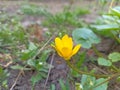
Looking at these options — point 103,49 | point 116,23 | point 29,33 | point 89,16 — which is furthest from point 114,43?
point 89,16

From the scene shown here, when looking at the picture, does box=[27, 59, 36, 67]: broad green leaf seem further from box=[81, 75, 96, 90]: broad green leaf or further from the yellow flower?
the yellow flower

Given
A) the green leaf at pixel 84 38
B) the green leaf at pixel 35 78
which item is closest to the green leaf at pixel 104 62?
the green leaf at pixel 84 38

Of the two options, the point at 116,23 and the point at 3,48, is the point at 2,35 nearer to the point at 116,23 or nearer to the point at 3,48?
the point at 3,48

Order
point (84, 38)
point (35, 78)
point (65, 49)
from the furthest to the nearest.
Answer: point (84, 38) < point (35, 78) < point (65, 49)

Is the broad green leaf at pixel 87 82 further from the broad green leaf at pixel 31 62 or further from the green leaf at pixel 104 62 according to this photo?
the broad green leaf at pixel 31 62

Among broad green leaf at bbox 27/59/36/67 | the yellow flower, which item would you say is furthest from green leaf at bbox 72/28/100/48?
the yellow flower

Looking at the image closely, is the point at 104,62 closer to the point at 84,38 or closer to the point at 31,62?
the point at 84,38

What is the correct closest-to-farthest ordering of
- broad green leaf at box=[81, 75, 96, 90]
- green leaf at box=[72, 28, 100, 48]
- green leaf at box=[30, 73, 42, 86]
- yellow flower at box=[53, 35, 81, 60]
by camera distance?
yellow flower at box=[53, 35, 81, 60] → broad green leaf at box=[81, 75, 96, 90] → green leaf at box=[30, 73, 42, 86] → green leaf at box=[72, 28, 100, 48]

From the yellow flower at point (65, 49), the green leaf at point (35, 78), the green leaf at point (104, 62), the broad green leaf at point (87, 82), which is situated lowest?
the green leaf at point (35, 78)

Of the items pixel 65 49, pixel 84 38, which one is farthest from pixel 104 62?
pixel 65 49

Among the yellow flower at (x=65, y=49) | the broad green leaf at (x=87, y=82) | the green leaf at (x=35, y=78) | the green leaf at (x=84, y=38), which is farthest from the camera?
the green leaf at (x=84, y=38)

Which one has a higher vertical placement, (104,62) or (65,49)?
(65,49)
